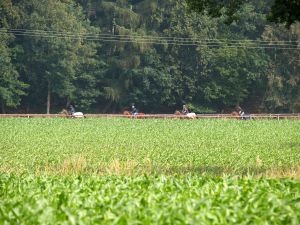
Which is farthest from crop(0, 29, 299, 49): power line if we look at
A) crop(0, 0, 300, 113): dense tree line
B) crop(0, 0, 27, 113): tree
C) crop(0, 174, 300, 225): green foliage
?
crop(0, 174, 300, 225): green foliage

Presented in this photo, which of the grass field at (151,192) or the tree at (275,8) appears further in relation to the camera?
the tree at (275,8)

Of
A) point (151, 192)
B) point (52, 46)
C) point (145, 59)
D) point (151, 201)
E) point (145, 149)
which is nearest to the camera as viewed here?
point (151, 201)

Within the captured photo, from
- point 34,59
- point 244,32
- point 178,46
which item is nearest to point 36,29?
point 34,59

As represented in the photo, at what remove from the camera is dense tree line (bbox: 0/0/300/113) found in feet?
226

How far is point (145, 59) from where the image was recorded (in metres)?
72.4

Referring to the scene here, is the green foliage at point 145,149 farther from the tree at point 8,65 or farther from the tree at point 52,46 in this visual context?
the tree at point 52,46

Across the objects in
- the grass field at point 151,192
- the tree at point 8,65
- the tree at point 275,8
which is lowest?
the tree at point 8,65

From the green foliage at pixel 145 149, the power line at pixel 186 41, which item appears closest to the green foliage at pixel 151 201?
the green foliage at pixel 145 149

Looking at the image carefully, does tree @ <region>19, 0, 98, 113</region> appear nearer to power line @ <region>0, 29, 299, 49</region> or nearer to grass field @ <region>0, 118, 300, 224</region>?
power line @ <region>0, 29, 299, 49</region>

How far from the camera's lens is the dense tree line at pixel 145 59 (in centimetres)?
6900

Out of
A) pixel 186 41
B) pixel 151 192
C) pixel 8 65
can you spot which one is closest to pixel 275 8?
pixel 151 192

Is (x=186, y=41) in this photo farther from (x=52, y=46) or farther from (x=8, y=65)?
(x=8, y=65)

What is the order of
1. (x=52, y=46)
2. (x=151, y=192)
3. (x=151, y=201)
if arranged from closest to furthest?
(x=151, y=201) → (x=151, y=192) → (x=52, y=46)

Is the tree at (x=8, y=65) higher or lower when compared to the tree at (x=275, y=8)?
lower
